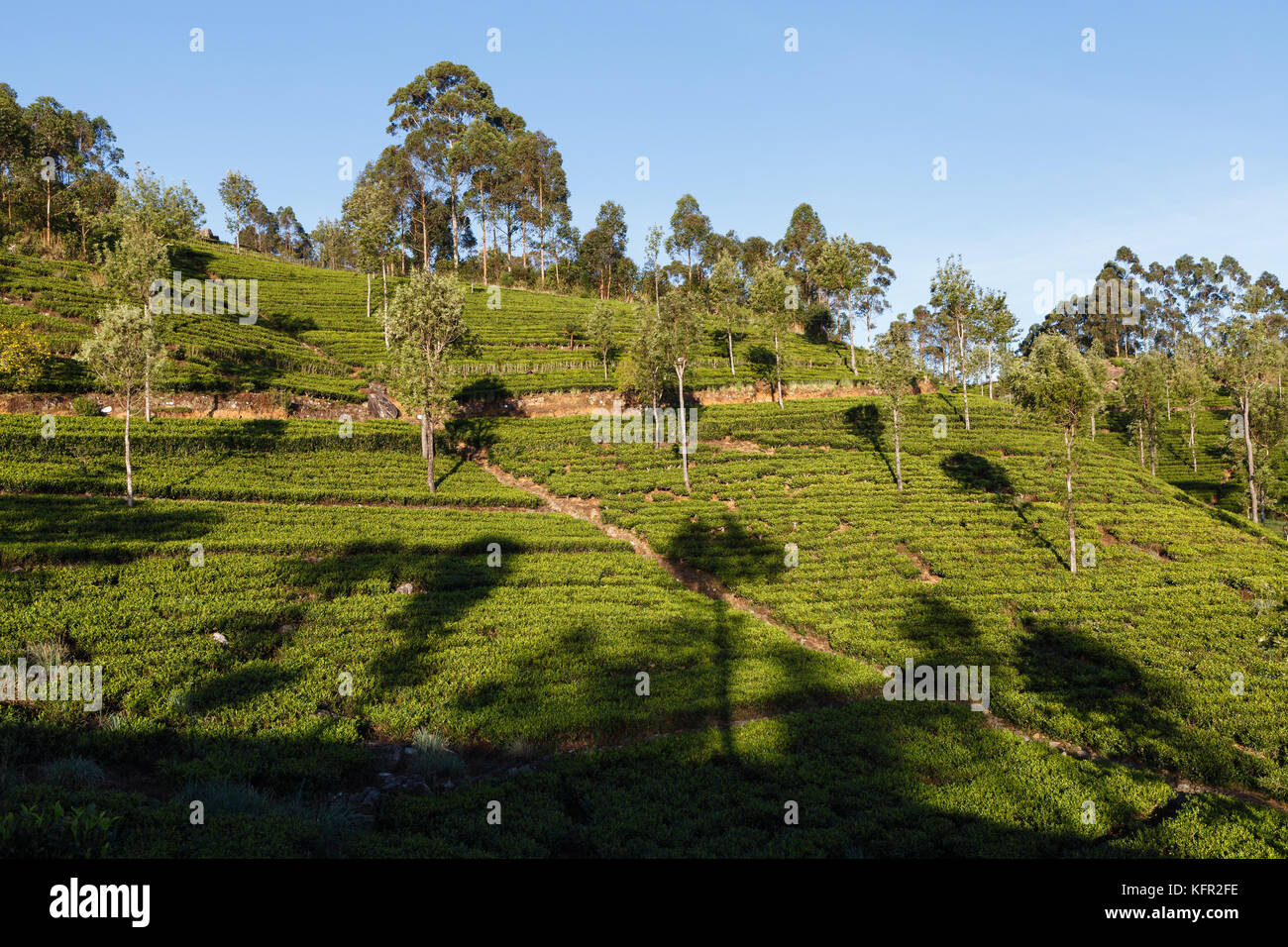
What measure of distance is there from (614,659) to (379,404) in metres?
38.4

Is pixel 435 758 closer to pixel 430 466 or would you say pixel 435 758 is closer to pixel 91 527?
pixel 91 527

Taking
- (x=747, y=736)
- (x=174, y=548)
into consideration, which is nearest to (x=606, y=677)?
(x=747, y=736)

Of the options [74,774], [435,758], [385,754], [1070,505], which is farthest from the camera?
[1070,505]

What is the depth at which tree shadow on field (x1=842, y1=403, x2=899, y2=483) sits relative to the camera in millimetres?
47562

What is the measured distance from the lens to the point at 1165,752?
46.9 feet

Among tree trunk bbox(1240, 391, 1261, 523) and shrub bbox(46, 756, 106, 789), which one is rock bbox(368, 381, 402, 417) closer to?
shrub bbox(46, 756, 106, 789)

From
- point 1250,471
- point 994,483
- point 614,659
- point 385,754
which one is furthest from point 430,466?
point 1250,471

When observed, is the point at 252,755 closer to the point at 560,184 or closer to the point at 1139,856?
the point at 1139,856

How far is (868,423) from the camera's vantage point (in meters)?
50.8

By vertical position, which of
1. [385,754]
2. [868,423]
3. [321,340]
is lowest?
[385,754]

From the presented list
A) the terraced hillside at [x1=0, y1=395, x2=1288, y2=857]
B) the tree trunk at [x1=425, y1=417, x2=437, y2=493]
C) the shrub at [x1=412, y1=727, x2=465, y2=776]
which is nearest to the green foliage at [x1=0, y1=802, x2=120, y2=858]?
the terraced hillside at [x1=0, y1=395, x2=1288, y2=857]

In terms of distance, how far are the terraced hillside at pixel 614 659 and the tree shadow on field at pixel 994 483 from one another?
52cm

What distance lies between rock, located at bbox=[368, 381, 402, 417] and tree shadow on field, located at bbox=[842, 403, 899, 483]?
37.8 meters
